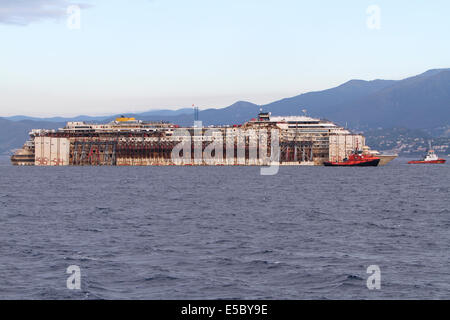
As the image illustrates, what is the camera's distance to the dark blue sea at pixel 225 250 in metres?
29.4

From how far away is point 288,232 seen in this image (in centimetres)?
4978

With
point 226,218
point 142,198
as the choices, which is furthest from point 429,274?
point 142,198

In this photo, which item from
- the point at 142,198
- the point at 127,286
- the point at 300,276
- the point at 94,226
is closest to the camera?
the point at 127,286

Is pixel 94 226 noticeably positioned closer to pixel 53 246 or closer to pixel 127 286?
pixel 53 246

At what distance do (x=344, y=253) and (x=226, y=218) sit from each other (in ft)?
73.1

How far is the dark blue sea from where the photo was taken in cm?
2936

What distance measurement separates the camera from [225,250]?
1596 inches

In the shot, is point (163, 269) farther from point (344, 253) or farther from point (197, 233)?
point (197, 233)

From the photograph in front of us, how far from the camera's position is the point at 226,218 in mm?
60562

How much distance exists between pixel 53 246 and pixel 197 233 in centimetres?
1127
